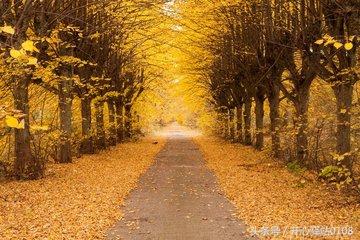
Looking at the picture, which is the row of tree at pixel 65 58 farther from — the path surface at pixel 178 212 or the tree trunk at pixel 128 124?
the tree trunk at pixel 128 124

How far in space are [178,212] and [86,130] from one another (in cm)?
1386

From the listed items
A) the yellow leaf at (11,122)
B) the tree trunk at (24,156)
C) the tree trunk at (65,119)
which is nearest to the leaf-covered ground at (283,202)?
the tree trunk at (24,156)

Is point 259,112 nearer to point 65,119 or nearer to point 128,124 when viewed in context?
point 65,119

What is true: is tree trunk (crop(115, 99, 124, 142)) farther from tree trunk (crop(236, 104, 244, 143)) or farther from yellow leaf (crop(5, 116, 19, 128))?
yellow leaf (crop(5, 116, 19, 128))

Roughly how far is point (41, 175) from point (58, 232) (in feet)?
21.8

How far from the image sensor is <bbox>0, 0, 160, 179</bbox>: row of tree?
13.4 metres

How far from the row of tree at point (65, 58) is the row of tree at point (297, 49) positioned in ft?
13.5

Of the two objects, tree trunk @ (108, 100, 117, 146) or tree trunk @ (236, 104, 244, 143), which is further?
tree trunk @ (236, 104, 244, 143)

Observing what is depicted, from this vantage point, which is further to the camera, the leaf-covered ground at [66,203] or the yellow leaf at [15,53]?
the leaf-covered ground at [66,203]

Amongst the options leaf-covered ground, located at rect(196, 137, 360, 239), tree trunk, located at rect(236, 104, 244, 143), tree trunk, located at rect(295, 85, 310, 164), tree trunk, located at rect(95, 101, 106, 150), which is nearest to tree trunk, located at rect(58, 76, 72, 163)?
leaf-covered ground, located at rect(196, 137, 360, 239)

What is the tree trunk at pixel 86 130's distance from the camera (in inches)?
913

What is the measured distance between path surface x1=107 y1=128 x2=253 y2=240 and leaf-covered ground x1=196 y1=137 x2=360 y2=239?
1.32 feet

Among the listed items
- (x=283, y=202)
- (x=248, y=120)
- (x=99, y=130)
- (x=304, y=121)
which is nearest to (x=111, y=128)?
(x=99, y=130)

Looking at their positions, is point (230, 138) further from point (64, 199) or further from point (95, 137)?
point (64, 199)
